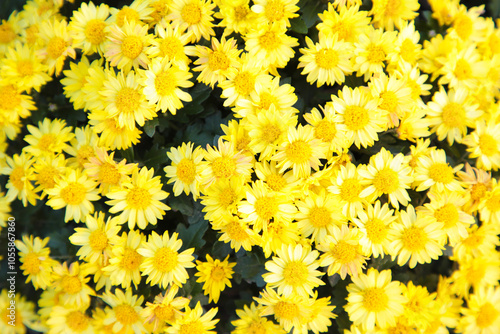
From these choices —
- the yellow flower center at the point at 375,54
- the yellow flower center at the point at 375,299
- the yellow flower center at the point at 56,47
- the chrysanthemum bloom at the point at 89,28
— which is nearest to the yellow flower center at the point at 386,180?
A: the yellow flower center at the point at 375,299

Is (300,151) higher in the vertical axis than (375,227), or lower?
higher

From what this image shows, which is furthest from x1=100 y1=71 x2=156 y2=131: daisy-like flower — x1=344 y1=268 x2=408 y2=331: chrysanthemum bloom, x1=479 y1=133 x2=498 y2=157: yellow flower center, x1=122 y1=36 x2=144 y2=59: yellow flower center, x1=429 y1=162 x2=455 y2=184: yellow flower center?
x1=479 y1=133 x2=498 y2=157: yellow flower center

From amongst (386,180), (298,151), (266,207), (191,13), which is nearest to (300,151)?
(298,151)

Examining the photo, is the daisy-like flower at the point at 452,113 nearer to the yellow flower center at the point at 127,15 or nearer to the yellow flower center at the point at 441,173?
the yellow flower center at the point at 441,173

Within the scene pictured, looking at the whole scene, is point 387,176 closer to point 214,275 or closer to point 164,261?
point 214,275

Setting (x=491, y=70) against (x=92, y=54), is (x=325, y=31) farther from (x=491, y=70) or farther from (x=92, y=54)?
(x=92, y=54)

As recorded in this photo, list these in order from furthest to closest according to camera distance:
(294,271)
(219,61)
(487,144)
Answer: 1. (487,144)
2. (219,61)
3. (294,271)

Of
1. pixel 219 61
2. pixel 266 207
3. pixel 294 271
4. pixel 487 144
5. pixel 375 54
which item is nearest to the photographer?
pixel 266 207
